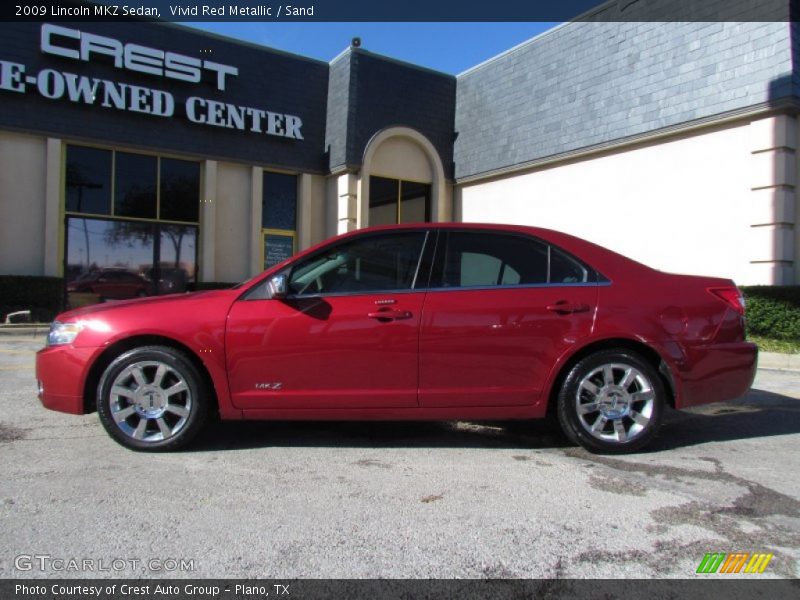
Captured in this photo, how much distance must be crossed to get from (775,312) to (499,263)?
7.60 metres

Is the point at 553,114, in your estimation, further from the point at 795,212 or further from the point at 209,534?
the point at 209,534

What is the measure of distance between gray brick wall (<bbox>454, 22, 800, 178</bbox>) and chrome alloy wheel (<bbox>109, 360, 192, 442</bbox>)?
411 inches

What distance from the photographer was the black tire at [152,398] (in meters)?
4.09

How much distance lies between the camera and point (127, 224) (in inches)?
538

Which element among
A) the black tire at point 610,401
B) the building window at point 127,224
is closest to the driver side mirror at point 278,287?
the black tire at point 610,401

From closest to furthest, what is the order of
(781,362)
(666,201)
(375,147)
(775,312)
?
(781,362) → (775,312) → (666,201) → (375,147)

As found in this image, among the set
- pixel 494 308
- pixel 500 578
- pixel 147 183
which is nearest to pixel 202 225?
pixel 147 183

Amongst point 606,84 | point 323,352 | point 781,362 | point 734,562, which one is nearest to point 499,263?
point 323,352

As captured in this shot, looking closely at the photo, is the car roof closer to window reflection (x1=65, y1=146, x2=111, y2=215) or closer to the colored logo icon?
the colored logo icon

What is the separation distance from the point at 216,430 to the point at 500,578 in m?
2.96

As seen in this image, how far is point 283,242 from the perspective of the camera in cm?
1557

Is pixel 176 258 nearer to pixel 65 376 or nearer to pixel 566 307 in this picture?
pixel 65 376

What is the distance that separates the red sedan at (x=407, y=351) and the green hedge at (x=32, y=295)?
9185 millimetres

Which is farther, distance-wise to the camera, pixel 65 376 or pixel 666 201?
pixel 666 201
